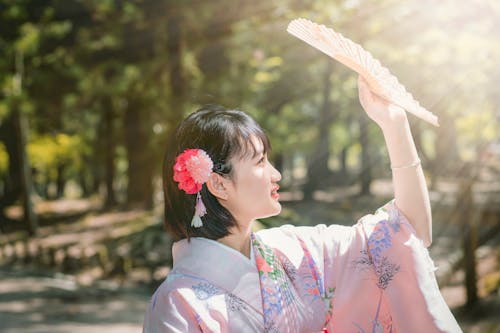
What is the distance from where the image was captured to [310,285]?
2.32 m

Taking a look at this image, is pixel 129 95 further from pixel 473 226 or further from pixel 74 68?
pixel 473 226

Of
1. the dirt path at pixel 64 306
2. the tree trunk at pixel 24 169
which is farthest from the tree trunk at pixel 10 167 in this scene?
the dirt path at pixel 64 306

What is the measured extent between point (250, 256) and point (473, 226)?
19.8 ft

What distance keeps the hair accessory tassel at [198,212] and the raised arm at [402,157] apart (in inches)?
28.3

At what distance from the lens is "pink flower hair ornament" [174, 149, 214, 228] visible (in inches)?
81.5

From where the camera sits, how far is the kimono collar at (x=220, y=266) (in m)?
2.12

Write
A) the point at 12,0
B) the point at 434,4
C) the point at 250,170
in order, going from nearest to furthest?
the point at 250,170, the point at 434,4, the point at 12,0

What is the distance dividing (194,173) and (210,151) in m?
0.12

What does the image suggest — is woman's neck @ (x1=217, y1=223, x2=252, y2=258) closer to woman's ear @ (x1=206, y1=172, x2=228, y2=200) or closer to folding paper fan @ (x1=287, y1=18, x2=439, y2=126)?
woman's ear @ (x1=206, y1=172, x2=228, y2=200)

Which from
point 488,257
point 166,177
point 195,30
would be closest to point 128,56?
point 195,30

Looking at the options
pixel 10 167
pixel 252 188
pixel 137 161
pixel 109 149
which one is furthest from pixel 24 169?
pixel 252 188

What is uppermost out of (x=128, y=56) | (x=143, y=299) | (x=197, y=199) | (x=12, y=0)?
(x=12, y=0)

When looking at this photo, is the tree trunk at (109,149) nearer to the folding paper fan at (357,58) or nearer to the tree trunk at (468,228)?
the tree trunk at (468,228)

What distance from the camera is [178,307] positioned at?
2.00 meters
